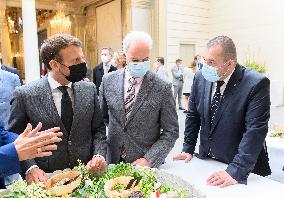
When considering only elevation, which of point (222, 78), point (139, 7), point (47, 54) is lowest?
point (222, 78)

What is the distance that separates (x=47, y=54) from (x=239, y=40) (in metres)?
11.3

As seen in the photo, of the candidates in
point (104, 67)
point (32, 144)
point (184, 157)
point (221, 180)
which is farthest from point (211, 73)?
point (104, 67)

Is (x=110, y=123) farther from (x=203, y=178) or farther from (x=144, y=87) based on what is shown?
(x=203, y=178)

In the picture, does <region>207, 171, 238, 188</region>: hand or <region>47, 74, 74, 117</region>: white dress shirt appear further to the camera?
<region>47, 74, 74, 117</region>: white dress shirt

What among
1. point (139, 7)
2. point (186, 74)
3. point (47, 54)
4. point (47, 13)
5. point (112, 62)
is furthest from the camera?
point (47, 13)

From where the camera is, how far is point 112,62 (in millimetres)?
6328

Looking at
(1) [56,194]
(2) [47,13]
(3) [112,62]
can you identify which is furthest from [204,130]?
(2) [47,13]

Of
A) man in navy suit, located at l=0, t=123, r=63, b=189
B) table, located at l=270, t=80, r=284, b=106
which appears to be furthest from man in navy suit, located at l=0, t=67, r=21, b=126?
table, located at l=270, t=80, r=284, b=106

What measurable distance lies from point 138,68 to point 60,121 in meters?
0.57

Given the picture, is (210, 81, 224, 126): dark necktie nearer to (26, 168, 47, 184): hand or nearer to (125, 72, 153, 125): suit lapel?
(125, 72, 153, 125): suit lapel

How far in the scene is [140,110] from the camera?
6.50 feet

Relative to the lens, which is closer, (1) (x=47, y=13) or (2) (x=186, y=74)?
(2) (x=186, y=74)

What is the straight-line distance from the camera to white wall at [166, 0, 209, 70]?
11578 mm

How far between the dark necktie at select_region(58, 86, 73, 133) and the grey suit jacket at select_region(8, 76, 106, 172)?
0.03 meters
